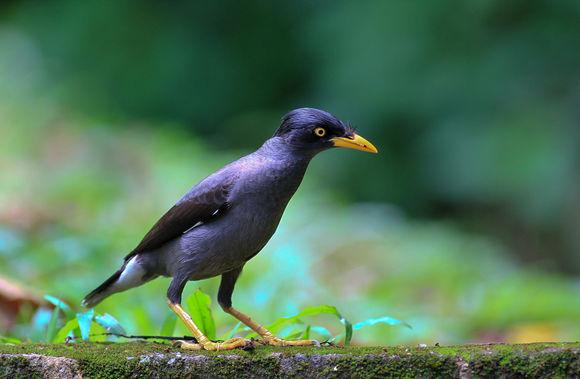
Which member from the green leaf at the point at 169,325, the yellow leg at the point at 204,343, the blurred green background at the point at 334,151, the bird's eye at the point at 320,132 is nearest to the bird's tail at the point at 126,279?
the green leaf at the point at 169,325

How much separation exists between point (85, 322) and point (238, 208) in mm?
812

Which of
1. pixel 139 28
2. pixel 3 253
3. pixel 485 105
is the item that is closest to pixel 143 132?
pixel 139 28

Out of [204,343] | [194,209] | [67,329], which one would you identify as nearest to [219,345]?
[204,343]

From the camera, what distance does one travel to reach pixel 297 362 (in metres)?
3.19

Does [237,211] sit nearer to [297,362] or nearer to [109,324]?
[109,324]

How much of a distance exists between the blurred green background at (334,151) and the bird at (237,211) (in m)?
1.05

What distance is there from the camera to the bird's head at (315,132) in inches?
155

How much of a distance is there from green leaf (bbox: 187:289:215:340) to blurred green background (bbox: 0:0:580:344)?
899 mm

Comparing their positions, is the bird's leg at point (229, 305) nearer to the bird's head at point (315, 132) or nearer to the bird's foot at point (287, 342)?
the bird's foot at point (287, 342)

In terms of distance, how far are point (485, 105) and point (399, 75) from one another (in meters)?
1.20

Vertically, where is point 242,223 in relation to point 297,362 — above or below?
above

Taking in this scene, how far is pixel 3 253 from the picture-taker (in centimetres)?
663

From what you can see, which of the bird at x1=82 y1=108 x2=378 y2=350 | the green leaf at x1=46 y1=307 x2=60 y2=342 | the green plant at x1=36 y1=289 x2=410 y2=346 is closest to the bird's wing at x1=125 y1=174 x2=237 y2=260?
the bird at x1=82 y1=108 x2=378 y2=350

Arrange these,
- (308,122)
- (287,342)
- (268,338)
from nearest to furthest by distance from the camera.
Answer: (287,342), (268,338), (308,122)
